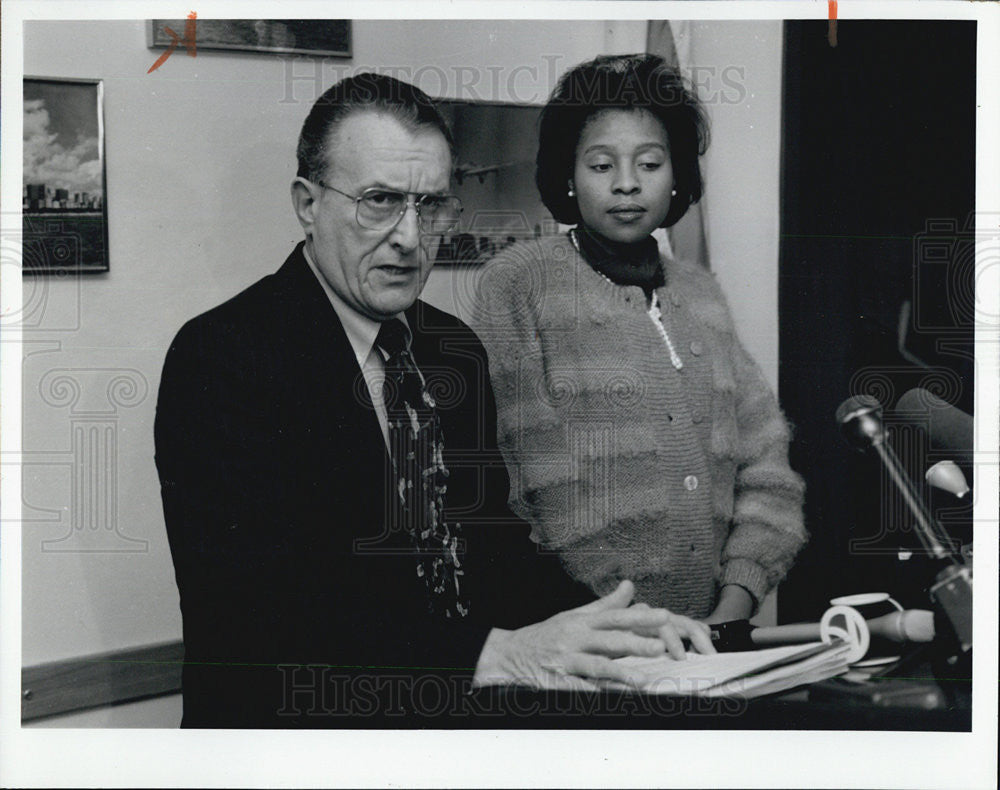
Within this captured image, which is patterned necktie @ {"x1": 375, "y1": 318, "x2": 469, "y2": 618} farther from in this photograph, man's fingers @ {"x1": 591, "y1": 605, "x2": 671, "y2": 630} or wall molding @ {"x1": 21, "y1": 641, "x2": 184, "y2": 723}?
wall molding @ {"x1": 21, "y1": 641, "x2": 184, "y2": 723}

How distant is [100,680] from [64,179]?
2.72ft

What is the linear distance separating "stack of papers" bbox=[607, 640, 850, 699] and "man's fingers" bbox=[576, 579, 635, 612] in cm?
9

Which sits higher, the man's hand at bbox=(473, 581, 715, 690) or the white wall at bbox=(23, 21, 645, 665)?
the white wall at bbox=(23, 21, 645, 665)

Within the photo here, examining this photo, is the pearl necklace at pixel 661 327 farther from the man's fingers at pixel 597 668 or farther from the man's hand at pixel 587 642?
the man's fingers at pixel 597 668

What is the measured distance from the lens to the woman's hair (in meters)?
1.76

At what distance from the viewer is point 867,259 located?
181cm

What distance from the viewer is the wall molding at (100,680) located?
1.79 metres

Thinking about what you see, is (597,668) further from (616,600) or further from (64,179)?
(64,179)

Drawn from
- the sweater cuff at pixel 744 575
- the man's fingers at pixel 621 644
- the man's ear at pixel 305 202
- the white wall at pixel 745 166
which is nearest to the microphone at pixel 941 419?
the white wall at pixel 745 166

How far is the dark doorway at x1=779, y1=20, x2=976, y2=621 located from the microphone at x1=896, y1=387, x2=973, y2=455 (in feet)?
0.06

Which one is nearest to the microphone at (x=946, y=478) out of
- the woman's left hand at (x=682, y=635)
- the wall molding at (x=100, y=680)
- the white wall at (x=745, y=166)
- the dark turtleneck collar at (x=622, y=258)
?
the white wall at (x=745, y=166)

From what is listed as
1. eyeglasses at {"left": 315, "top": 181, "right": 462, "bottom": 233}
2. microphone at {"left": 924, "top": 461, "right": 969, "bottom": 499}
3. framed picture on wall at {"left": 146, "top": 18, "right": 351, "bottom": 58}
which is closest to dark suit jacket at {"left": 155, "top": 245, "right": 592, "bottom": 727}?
eyeglasses at {"left": 315, "top": 181, "right": 462, "bottom": 233}

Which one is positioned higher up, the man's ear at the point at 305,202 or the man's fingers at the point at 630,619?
the man's ear at the point at 305,202

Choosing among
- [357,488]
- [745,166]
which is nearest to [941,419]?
[745,166]
